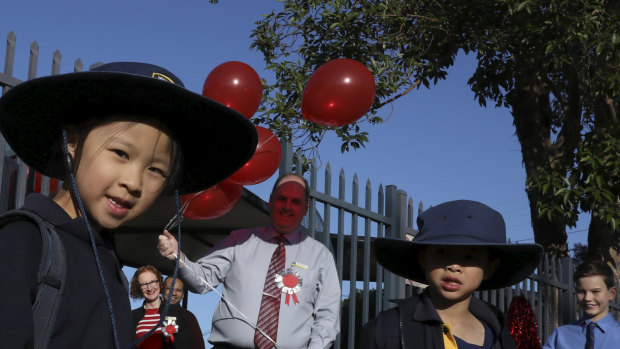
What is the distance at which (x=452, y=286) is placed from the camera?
2.94 metres

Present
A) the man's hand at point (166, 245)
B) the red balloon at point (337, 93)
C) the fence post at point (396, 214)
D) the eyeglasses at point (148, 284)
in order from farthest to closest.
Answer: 1. the eyeglasses at point (148, 284)
2. the fence post at point (396, 214)
3. the red balloon at point (337, 93)
4. the man's hand at point (166, 245)

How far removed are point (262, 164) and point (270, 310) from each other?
1040 mm

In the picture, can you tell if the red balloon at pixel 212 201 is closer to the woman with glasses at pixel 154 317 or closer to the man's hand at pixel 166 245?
the man's hand at pixel 166 245

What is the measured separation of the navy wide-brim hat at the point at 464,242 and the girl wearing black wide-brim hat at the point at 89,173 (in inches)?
48.0

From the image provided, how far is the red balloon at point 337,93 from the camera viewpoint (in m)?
5.10

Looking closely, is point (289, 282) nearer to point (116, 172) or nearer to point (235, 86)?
point (235, 86)

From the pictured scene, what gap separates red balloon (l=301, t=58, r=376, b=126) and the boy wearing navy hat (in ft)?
6.81

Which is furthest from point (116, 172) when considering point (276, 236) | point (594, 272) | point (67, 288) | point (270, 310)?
point (594, 272)

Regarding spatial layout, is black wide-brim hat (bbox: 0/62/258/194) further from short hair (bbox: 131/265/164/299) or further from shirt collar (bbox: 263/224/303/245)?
short hair (bbox: 131/265/164/299)

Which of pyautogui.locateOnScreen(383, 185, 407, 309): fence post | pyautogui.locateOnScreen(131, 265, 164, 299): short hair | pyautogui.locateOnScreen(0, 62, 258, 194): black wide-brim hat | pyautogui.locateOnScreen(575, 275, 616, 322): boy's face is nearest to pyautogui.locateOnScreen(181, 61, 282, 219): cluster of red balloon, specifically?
pyautogui.locateOnScreen(383, 185, 407, 309): fence post

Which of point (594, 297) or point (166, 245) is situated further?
point (594, 297)

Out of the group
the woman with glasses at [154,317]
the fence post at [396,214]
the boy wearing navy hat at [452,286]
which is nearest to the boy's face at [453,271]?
the boy wearing navy hat at [452,286]

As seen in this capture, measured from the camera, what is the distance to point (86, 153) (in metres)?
1.72

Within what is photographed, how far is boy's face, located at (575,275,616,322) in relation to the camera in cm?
572
